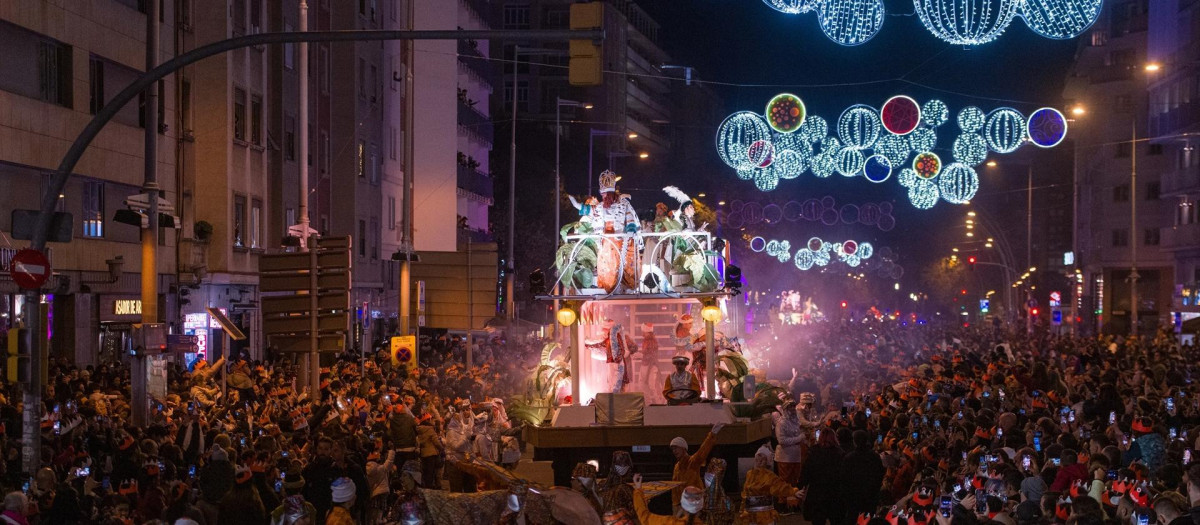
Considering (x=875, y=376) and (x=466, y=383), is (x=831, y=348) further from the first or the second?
(x=466, y=383)

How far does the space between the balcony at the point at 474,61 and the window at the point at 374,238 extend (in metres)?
12.7

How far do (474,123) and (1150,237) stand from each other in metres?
31.7

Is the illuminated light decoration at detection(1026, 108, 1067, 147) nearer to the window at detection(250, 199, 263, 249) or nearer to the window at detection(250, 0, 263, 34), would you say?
the window at detection(250, 0, 263, 34)

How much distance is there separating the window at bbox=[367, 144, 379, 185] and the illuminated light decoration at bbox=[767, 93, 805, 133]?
21.0 metres

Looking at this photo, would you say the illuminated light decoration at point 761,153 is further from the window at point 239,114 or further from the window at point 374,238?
the window at point 374,238

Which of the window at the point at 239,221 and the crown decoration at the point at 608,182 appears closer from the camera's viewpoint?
the crown decoration at the point at 608,182

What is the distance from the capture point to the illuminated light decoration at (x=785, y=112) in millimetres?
29641

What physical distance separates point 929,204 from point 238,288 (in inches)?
706

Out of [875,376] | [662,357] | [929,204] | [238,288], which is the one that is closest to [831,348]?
[929,204]

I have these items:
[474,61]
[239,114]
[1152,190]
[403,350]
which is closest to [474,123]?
[474,61]

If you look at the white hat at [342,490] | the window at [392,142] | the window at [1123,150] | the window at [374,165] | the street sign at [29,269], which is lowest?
the white hat at [342,490]

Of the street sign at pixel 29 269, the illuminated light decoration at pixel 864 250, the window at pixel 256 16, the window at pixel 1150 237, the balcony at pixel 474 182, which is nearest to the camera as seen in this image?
the street sign at pixel 29 269

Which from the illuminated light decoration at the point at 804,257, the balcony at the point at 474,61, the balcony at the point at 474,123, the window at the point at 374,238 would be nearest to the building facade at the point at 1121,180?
the illuminated light decoration at the point at 804,257

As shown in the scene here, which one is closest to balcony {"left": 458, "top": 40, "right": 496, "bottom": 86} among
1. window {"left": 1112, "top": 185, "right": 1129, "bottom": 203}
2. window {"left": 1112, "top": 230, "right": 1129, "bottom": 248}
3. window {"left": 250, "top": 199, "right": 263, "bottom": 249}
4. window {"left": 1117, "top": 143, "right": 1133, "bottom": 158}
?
window {"left": 250, "top": 199, "right": 263, "bottom": 249}
